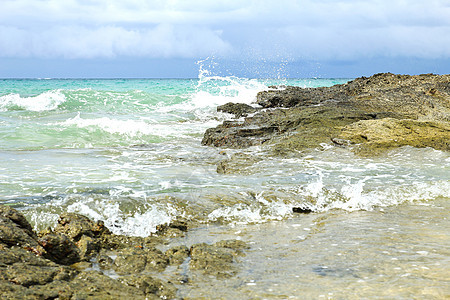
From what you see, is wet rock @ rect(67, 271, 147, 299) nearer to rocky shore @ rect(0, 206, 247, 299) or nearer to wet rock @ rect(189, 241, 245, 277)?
rocky shore @ rect(0, 206, 247, 299)

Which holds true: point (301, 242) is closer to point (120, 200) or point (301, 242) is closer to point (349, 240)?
point (349, 240)

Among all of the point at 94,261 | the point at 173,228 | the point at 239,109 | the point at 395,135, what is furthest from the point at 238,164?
the point at 239,109

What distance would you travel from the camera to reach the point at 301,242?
171 inches

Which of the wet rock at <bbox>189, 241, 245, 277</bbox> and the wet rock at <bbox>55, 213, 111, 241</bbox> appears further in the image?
the wet rock at <bbox>55, 213, 111, 241</bbox>

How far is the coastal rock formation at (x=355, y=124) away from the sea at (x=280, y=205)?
1.34 feet

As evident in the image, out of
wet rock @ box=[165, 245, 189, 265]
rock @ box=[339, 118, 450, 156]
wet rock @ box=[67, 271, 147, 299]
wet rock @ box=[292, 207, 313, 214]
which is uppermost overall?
rock @ box=[339, 118, 450, 156]

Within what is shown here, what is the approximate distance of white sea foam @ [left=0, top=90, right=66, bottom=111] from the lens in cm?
2275

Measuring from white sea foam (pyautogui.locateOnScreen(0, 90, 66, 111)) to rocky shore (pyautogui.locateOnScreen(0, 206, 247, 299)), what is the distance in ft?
66.7

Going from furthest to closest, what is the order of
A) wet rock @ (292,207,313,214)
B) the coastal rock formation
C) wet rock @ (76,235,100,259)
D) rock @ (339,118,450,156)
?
the coastal rock formation
rock @ (339,118,450,156)
wet rock @ (292,207,313,214)
wet rock @ (76,235,100,259)

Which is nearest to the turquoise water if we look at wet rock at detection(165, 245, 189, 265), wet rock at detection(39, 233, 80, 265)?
wet rock at detection(165, 245, 189, 265)

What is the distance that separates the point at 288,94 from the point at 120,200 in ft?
36.6

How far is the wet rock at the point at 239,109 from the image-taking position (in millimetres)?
14445

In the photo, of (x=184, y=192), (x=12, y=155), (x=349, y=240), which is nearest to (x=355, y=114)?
(x=184, y=192)

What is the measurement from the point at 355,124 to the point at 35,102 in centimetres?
1980
